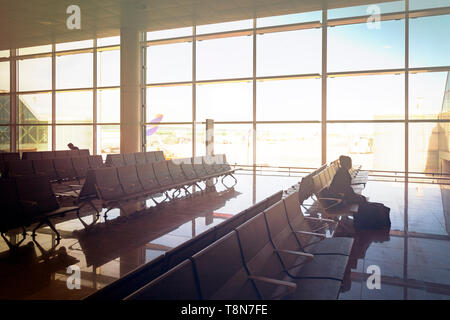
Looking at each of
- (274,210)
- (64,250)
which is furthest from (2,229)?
(274,210)

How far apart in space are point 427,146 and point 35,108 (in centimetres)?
1757

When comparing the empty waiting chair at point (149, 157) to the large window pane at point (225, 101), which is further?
the large window pane at point (225, 101)

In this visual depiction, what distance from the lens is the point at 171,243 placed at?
4.09 m

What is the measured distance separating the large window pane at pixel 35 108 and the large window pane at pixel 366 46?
13302 millimetres

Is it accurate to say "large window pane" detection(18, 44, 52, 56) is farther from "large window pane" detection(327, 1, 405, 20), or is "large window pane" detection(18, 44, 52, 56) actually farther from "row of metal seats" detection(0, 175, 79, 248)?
"row of metal seats" detection(0, 175, 79, 248)

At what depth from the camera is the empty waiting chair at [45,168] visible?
24.0 ft

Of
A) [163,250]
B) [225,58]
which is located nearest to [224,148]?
[225,58]

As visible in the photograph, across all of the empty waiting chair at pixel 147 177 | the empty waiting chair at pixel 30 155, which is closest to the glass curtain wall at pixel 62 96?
the empty waiting chair at pixel 30 155

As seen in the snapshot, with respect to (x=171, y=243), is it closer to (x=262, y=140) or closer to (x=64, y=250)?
(x=64, y=250)

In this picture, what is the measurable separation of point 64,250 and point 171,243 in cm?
126

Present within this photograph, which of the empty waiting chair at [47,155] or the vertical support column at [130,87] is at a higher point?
the vertical support column at [130,87]

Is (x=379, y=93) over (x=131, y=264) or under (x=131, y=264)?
over

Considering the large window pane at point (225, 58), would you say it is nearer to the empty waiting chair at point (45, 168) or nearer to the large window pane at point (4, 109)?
the empty waiting chair at point (45, 168)

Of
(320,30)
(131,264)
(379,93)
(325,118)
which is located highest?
(320,30)
